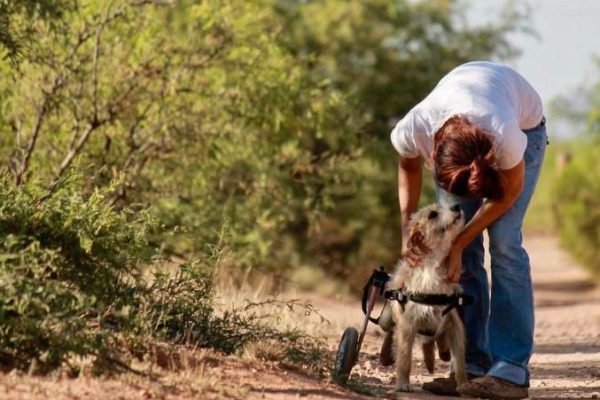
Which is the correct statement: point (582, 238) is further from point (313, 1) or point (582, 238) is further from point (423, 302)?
point (423, 302)

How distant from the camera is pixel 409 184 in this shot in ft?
27.5

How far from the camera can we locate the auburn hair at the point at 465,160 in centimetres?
752

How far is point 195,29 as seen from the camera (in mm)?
15266

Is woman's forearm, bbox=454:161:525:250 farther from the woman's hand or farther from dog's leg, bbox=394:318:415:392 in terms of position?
dog's leg, bbox=394:318:415:392

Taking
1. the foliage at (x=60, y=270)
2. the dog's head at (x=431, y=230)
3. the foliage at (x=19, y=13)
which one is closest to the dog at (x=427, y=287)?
the dog's head at (x=431, y=230)

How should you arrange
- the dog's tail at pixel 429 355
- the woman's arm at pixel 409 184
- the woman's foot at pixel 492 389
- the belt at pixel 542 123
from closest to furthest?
the woman's foot at pixel 492 389 → the woman's arm at pixel 409 184 → the belt at pixel 542 123 → the dog's tail at pixel 429 355

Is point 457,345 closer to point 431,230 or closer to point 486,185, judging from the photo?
point 431,230

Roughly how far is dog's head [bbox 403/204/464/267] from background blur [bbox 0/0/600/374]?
1.19 metres

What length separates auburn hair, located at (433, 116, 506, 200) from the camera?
7523 millimetres

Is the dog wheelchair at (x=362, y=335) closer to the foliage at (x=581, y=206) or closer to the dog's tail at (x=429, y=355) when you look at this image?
the dog's tail at (x=429, y=355)

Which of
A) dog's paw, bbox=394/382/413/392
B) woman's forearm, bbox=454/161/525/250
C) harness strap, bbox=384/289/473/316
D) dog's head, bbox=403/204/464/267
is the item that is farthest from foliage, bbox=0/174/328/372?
woman's forearm, bbox=454/161/525/250

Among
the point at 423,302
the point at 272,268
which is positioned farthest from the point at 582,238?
the point at 423,302

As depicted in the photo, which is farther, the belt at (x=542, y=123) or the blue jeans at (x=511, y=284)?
the belt at (x=542, y=123)

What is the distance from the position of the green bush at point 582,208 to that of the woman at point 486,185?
74.9 feet
